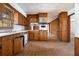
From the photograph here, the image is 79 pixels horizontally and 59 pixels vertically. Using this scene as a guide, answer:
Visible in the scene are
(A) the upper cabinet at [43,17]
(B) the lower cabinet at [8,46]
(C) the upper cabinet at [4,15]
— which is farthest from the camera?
(A) the upper cabinet at [43,17]

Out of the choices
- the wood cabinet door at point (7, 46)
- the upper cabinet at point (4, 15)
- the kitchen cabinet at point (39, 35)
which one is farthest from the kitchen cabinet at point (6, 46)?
the kitchen cabinet at point (39, 35)

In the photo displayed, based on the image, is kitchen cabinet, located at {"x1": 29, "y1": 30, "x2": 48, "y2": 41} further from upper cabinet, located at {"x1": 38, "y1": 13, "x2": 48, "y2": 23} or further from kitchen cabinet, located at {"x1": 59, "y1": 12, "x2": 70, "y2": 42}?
kitchen cabinet, located at {"x1": 59, "y1": 12, "x2": 70, "y2": 42}

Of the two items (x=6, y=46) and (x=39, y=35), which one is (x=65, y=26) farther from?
(x=6, y=46)

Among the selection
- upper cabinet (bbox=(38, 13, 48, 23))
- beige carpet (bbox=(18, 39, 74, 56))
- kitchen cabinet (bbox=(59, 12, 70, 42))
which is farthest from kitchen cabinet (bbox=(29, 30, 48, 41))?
beige carpet (bbox=(18, 39, 74, 56))

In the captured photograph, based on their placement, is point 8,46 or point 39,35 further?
point 39,35

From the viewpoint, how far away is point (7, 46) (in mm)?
4027

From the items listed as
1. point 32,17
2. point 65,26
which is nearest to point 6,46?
point 65,26

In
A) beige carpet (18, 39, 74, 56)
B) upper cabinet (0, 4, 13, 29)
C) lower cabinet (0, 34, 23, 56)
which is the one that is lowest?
beige carpet (18, 39, 74, 56)

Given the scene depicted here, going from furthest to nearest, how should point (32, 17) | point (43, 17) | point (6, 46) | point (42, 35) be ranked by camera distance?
point (32, 17)
point (43, 17)
point (42, 35)
point (6, 46)

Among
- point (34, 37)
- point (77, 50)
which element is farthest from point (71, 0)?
point (34, 37)

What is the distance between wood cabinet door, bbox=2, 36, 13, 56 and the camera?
3.72 meters

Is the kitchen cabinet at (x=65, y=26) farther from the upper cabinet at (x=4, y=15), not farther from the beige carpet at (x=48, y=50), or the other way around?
the upper cabinet at (x=4, y=15)

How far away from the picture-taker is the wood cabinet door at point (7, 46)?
12.2 ft

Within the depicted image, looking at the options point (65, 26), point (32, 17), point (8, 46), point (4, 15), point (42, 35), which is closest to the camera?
point (8, 46)
